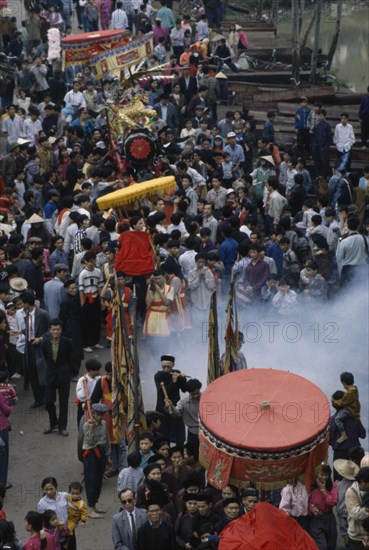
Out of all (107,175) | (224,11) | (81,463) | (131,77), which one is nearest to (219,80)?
(131,77)

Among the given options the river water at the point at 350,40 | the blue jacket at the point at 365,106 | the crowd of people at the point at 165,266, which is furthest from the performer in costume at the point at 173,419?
the river water at the point at 350,40

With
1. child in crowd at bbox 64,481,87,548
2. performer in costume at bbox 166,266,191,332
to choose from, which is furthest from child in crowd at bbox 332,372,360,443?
performer in costume at bbox 166,266,191,332

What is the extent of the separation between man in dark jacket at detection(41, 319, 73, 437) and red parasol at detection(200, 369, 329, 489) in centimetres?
293

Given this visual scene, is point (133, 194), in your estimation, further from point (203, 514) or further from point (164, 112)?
point (164, 112)

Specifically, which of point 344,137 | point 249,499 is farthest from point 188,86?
point 249,499

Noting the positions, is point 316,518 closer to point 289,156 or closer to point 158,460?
point 158,460

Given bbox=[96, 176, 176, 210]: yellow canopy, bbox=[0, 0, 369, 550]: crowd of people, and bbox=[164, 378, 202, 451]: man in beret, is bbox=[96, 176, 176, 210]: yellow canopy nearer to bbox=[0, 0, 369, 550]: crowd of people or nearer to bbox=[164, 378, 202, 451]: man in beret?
bbox=[0, 0, 369, 550]: crowd of people

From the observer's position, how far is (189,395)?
12.3 metres

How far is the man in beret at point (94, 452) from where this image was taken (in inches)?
466

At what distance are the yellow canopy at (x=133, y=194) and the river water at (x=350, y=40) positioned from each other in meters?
15.9

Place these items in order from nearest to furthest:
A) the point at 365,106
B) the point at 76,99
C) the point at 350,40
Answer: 1. the point at 365,106
2. the point at 76,99
3. the point at 350,40

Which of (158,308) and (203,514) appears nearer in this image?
(203,514)

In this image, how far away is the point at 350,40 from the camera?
3662 centimetres

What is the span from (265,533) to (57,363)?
14.8 ft
